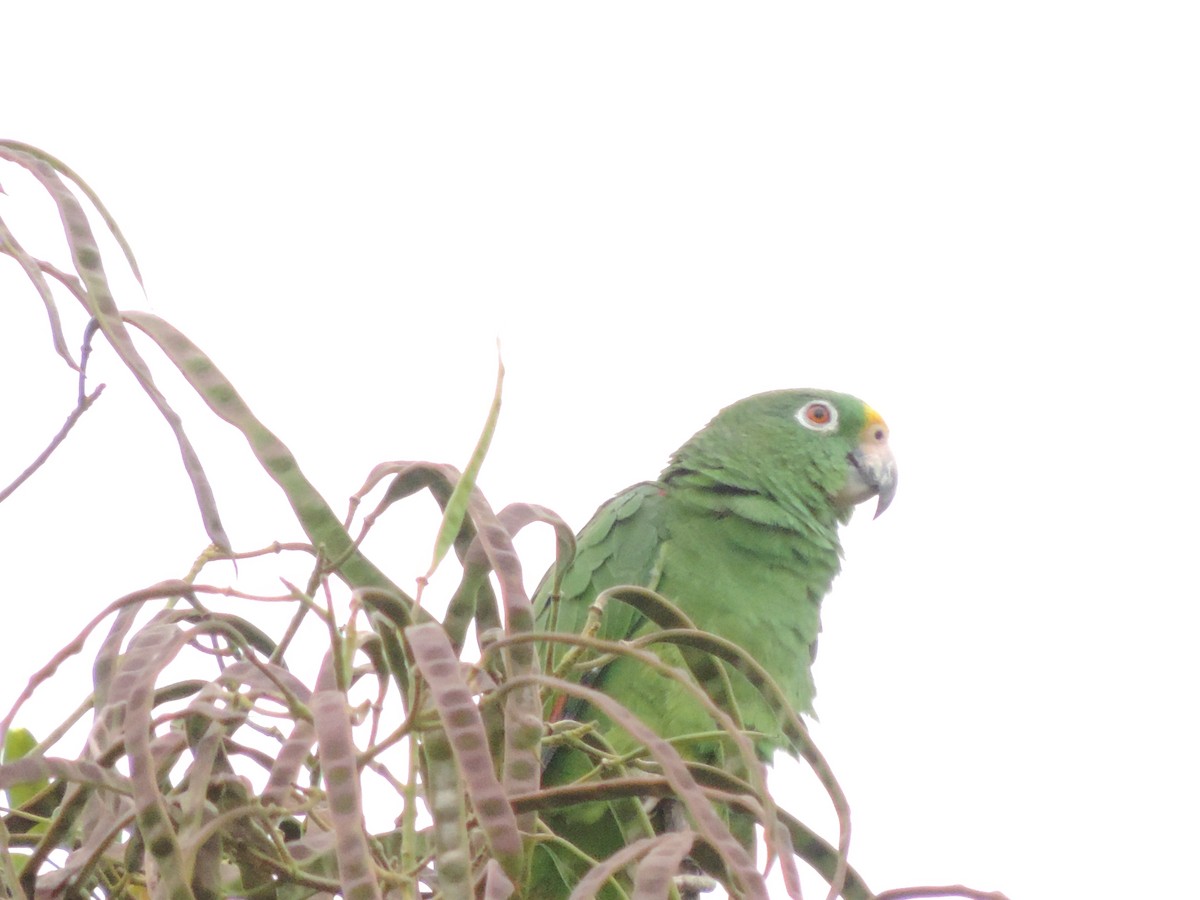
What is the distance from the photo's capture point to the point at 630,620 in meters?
3.93

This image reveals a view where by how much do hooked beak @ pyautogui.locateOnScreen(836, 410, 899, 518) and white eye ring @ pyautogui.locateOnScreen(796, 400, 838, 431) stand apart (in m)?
0.13

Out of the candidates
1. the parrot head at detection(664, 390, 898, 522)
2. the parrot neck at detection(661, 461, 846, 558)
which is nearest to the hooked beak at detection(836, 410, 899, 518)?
the parrot head at detection(664, 390, 898, 522)

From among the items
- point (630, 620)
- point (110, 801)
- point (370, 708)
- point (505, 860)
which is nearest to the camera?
point (505, 860)

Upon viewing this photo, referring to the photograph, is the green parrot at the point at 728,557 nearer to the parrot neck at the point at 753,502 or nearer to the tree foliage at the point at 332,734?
the parrot neck at the point at 753,502

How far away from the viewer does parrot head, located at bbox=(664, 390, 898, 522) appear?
178 inches

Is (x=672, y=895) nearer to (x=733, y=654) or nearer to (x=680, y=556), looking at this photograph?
(x=733, y=654)

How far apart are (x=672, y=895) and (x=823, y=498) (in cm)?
347

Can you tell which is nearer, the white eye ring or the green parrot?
the green parrot

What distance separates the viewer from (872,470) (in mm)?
4879

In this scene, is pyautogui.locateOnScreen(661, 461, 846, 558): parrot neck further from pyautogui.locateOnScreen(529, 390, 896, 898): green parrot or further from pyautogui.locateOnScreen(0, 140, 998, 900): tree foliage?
pyautogui.locateOnScreen(0, 140, 998, 900): tree foliage

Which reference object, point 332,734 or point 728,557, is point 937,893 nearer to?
point 332,734

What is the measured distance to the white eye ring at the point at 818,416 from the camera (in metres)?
4.88

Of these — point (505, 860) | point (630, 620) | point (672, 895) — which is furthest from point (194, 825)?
point (630, 620)

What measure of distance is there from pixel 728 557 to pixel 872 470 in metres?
0.96
